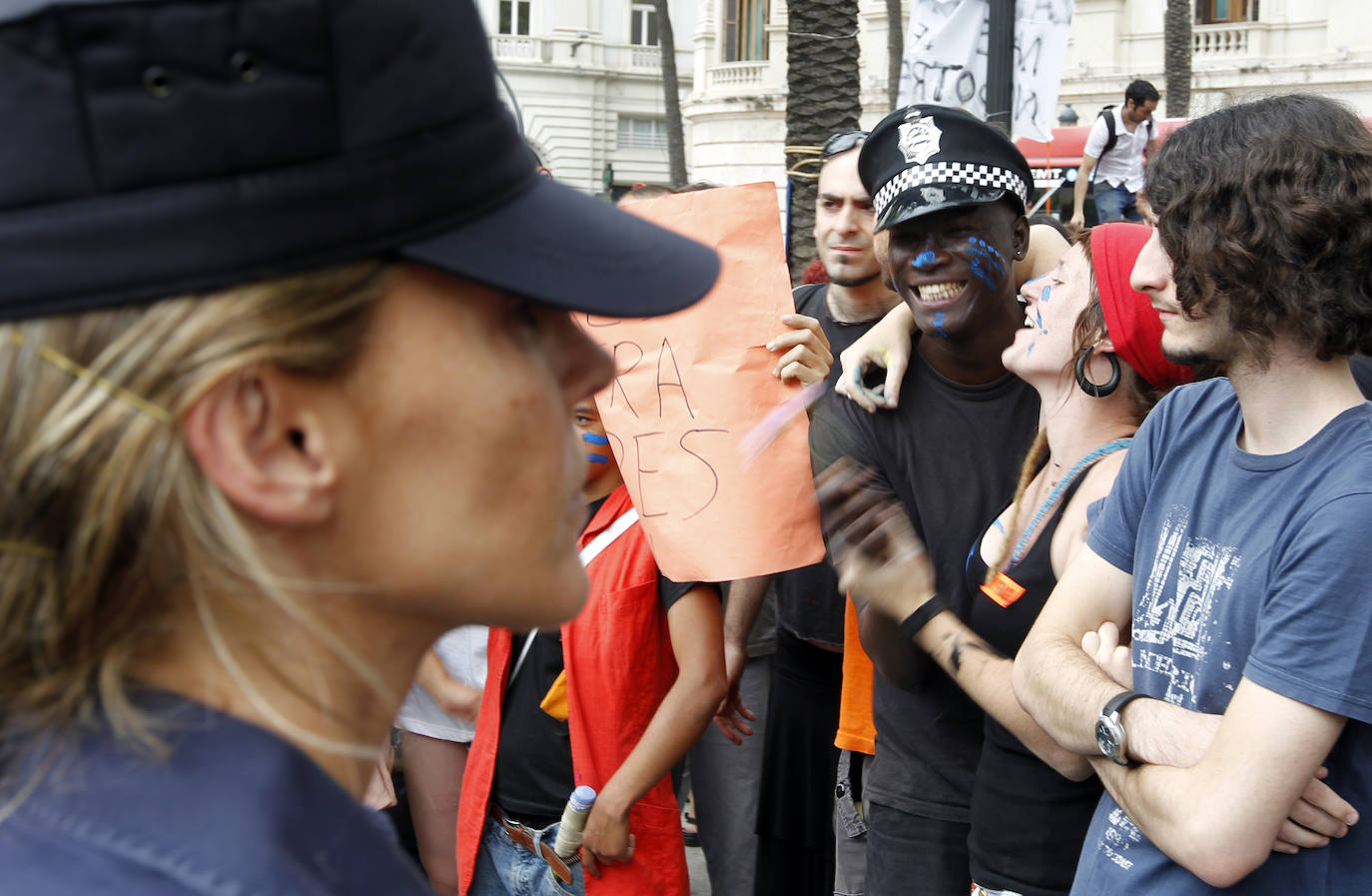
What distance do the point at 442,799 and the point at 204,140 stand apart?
9.86ft

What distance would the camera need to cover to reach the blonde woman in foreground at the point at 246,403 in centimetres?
Result: 80

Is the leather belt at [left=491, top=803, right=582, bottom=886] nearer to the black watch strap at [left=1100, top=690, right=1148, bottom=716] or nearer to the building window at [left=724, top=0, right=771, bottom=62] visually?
the black watch strap at [left=1100, top=690, right=1148, bottom=716]

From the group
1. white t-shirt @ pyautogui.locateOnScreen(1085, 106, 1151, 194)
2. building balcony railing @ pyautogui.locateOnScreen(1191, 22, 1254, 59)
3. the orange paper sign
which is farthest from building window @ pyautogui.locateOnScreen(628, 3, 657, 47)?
the orange paper sign

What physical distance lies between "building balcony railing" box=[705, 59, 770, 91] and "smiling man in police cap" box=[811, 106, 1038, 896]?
29511 millimetres

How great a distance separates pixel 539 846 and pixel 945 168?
197 centimetres

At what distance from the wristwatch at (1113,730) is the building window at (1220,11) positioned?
96.5 feet

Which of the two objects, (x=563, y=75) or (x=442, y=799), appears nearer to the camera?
(x=442, y=799)

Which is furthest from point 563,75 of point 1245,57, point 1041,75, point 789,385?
point 789,385

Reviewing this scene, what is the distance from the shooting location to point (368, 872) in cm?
89

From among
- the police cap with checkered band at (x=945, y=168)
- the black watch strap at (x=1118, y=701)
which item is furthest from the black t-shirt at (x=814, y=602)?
the black watch strap at (x=1118, y=701)

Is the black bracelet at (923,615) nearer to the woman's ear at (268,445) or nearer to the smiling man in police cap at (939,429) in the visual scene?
the smiling man in police cap at (939,429)

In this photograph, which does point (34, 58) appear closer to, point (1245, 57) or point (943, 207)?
point (943, 207)

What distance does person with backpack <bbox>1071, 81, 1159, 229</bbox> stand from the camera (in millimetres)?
12070

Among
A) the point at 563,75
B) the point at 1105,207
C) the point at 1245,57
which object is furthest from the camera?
the point at 563,75
